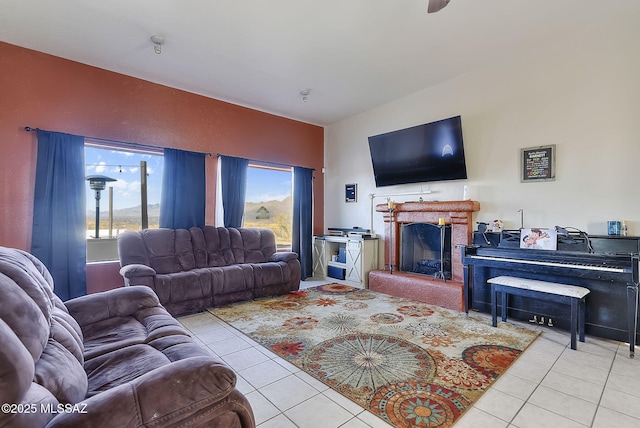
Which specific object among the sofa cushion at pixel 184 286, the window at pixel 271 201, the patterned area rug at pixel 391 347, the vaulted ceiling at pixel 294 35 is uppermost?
the vaulted ceiling at pixel 294 35

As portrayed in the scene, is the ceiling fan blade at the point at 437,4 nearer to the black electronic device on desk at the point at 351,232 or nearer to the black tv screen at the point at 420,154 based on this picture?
the black tv screen at the point at 420,154

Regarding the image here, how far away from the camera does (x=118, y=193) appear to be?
14.0 feet

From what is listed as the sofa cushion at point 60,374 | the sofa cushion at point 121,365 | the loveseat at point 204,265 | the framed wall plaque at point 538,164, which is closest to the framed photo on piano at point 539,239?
the framed wall plaque at point 538,164

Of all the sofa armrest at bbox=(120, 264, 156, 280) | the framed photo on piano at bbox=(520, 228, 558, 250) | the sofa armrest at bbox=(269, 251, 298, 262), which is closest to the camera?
the framed photo on piano at bbox=(520, 228, 558, 250)

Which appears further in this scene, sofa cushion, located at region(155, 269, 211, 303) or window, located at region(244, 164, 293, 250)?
window, located at region(244, 164, 293, 250)

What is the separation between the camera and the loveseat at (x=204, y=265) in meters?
3.52

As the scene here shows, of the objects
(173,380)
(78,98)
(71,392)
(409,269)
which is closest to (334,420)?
(173,380)

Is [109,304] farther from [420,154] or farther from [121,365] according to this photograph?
[420,154]

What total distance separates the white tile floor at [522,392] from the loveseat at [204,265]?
3.45 feet

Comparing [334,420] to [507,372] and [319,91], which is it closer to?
[507,372]

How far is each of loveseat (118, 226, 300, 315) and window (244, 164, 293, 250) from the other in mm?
1027

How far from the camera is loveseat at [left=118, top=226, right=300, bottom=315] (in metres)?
3.52

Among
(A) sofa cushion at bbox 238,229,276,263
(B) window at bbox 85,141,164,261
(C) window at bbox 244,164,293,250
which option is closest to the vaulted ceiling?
(B) window at bbox 85,141,164,261

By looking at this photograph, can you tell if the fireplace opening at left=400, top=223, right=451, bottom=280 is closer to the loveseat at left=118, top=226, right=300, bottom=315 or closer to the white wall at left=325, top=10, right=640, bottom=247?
the white wall at left=325, top=10, right=640, bottom=247
